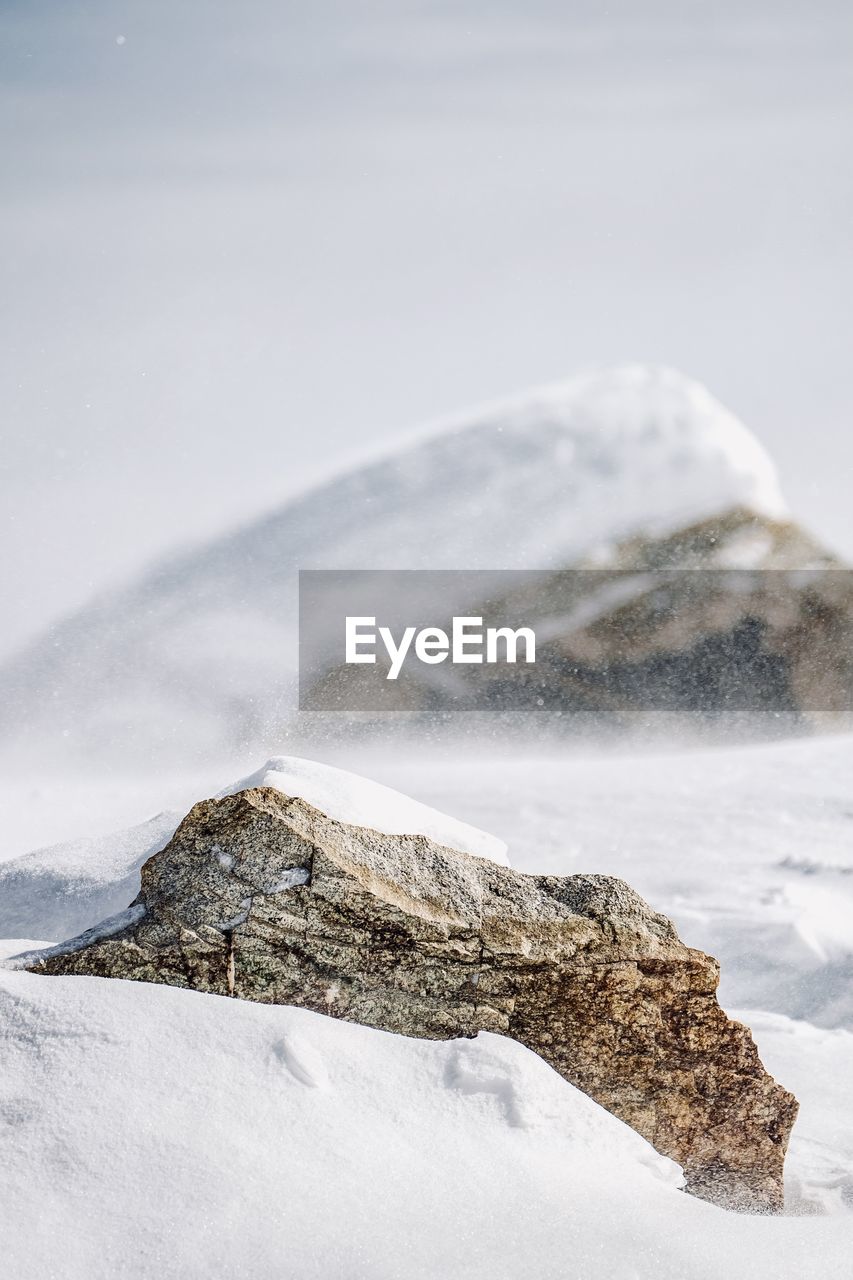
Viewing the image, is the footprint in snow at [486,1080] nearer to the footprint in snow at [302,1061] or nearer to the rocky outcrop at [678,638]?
the footprint in snow at [302,1061]

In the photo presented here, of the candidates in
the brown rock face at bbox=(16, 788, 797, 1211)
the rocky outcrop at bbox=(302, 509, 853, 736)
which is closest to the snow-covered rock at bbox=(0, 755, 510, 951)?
the brown rock face at bbox=(16, 788, 797, 1211)

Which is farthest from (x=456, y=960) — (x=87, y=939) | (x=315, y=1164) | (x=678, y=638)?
(x=678, y=638)

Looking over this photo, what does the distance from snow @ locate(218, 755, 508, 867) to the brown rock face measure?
0.45 m

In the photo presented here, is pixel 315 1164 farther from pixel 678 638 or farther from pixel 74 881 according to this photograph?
pixel 678 638

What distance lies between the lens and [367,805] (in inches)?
102

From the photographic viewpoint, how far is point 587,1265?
136cm

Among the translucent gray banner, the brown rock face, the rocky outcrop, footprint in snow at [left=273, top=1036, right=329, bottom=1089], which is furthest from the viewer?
the rocky outcrop

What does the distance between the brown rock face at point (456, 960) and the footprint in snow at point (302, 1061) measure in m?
0.19

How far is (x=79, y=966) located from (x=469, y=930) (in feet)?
2.26

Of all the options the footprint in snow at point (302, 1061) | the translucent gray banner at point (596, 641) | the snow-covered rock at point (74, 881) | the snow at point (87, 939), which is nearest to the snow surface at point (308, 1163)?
the footprint in snow at point (302, 1061)

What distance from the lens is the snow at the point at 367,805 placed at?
2.45 meters

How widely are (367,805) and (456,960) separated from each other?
78 centimetres

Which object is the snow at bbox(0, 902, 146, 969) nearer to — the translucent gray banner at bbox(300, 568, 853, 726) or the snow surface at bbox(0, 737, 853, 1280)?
the snow surface at bbox(0, 737, 853, 1280)

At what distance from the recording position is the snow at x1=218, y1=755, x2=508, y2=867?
2453 millimetres
